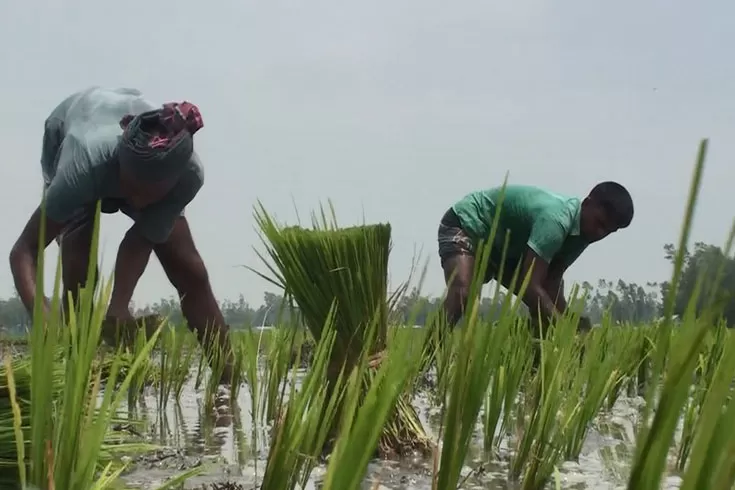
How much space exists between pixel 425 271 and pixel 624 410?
1.87m

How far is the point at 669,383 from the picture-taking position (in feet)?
1.39

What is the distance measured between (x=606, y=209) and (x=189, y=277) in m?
1.85

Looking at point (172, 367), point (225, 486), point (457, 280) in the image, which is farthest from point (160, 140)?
point (225, 486)

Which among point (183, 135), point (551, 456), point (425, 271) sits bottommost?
point (551, 456)

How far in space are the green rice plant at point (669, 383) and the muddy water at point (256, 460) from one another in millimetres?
735

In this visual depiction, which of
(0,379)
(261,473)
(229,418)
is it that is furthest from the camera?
(229,418)

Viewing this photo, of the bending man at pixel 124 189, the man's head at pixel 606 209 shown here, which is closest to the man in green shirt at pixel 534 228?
the man's head at pixel 606 209

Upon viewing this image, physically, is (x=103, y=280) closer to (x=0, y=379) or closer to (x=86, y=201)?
(x=0, y=379)

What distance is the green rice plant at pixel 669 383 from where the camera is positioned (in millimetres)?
361

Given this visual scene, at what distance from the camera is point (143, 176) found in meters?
2.76

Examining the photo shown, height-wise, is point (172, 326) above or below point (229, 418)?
above

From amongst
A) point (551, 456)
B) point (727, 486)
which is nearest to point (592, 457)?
point (551, 456)

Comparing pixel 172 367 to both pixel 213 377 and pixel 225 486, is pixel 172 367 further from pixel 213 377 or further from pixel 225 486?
pixel 225 486

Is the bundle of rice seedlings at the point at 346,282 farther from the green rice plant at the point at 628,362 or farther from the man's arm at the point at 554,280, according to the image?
the man's arm at the point at 554,280
